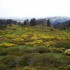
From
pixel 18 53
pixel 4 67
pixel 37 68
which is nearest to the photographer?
pixel 37 68

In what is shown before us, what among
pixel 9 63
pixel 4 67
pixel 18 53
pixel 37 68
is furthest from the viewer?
pixel 18 53

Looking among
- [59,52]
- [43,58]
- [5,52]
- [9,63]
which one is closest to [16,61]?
[9,63]

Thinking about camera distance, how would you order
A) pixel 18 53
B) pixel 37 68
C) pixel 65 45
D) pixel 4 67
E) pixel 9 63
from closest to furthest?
pixel 37 68 < pixel 4 67 < pixel 9 63 < pixel 18 53 < pixel 65 45

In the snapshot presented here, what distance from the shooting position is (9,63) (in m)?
24.9

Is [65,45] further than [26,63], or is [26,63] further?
[65,45]

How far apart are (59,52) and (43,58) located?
287 inches

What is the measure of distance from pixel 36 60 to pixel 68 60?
3757 millimetres

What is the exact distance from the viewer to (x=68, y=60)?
2580 centimetres

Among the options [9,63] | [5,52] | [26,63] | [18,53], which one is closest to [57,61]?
[26,63]

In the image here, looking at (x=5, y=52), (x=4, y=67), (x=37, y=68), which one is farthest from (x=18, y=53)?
(x=37, y=68)

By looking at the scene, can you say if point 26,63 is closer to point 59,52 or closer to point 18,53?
point 18,53

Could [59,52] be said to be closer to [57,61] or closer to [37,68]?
[57,61]

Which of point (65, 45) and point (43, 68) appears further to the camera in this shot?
point (65, 45)

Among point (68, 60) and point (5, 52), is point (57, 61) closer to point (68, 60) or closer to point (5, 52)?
point (68, 60)
